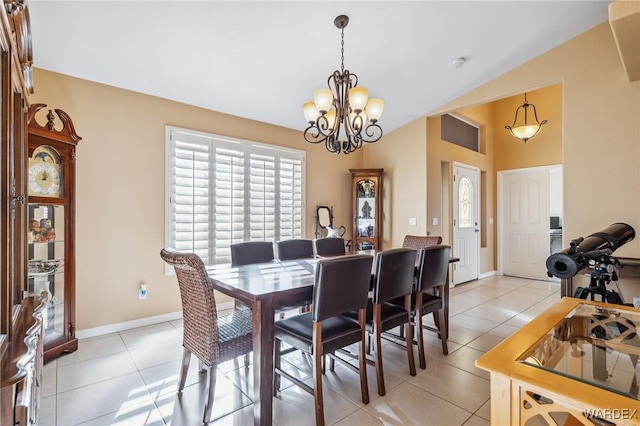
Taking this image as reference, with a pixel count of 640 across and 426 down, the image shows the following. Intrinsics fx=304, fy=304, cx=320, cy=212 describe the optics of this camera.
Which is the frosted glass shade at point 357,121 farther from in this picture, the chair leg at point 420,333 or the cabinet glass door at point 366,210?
the cabinet glass door at point 366,210

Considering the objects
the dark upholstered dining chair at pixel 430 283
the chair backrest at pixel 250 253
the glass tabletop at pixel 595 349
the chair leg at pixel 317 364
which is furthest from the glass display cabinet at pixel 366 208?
the glass tabletop at pixel 595 349

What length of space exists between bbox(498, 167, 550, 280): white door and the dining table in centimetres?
528

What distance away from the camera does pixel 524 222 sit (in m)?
5.80

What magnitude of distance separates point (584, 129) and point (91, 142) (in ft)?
16.5

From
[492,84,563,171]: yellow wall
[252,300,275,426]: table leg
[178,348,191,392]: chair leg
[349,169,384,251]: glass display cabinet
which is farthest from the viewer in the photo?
[492,84,563,171]: yellow wall

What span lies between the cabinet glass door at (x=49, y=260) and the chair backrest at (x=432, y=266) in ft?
10.3

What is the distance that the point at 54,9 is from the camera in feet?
7.17

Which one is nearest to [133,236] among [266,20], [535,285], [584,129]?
[266,20]

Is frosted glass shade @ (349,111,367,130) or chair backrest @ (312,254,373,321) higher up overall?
frosted glass shade @ (349,111,367,130)

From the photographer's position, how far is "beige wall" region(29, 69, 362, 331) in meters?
3.01

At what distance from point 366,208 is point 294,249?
2.26m

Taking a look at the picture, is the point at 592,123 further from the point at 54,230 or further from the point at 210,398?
the point at 54,230

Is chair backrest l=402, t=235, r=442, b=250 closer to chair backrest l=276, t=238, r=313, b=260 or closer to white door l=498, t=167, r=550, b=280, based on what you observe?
chair backrest l=276, t=238, r=313, b=260

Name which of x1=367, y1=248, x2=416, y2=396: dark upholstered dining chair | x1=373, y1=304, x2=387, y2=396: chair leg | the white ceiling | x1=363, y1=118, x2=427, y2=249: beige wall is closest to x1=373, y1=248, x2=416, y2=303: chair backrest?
x1=367, y1=248, x2=416, y2=396: dark upholstered dining chair
